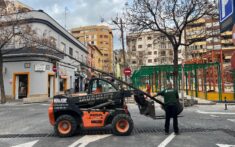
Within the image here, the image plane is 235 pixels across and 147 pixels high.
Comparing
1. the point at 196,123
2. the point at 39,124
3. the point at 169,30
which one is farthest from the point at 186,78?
the point at 39,124

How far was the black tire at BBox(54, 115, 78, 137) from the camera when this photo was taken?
371 inches

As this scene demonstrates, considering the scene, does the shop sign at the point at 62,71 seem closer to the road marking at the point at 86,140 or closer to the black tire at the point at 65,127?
the black tire at the point at 65,127

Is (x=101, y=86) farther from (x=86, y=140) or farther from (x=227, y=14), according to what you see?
(x=227, y=14)

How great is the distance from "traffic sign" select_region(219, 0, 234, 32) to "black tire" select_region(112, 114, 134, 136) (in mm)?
4253

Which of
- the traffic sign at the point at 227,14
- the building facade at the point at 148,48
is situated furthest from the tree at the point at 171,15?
the traffic sign at the point at 227,14

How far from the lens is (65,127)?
9.52 metres

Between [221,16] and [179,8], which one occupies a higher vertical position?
[179,8]

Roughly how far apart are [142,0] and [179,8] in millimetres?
2701

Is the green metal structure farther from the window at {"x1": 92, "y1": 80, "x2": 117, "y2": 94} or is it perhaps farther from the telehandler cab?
the telehandler cab

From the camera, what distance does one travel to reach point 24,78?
2905 cm

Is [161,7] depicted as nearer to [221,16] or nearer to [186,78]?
[186,78]

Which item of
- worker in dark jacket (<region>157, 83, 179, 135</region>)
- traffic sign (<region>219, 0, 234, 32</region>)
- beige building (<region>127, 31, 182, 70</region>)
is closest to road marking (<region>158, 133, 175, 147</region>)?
worker in dark jacket (<region>157, 83, 179, 135</region>)

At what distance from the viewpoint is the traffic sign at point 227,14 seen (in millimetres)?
6123

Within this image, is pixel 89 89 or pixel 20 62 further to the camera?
pixel 20 62
